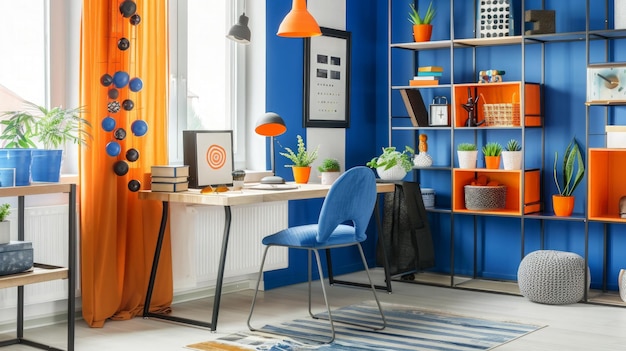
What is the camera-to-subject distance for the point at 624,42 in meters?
5.14

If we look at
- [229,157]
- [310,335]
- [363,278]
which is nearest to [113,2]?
[229,157]

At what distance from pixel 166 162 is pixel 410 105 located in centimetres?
185

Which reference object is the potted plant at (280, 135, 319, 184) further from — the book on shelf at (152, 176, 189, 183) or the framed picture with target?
the book on shelf at (152, 176, 189, 183)

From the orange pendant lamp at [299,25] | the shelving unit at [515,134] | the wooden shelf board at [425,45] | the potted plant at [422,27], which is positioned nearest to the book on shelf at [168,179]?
the orange pendant lamp at [299,25]

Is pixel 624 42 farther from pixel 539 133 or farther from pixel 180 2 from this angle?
pixel 180 2

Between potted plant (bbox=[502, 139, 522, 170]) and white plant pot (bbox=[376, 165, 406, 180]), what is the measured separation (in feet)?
2.14

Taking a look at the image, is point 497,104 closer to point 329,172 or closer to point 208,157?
point 329,172

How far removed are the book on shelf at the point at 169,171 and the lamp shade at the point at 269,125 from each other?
1.93ft

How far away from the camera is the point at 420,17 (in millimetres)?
6043

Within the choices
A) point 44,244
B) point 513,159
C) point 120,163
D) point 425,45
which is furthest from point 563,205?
point 44,244

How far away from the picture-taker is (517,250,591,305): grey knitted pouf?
4844mm

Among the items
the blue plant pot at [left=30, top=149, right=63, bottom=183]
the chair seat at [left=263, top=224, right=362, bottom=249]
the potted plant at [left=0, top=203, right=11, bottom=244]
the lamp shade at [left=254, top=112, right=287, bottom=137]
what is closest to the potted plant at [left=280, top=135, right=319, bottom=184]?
the lamp shade at [left=254, top=112, right=287, bottom=137]

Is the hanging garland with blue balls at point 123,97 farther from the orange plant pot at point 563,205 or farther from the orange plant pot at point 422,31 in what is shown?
the orange plant pot at point 563,205

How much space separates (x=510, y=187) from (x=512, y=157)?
1.18 ft
